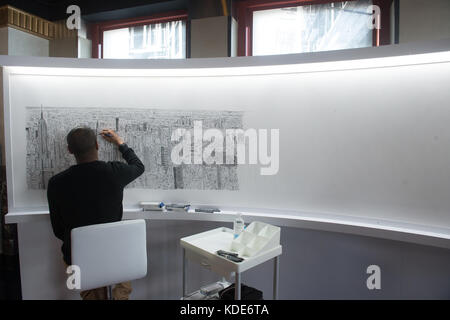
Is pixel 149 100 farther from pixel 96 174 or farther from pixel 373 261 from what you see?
pixel 373 261

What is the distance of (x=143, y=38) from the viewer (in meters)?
2.56

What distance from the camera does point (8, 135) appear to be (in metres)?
1.65

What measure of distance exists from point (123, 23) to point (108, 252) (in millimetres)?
2339

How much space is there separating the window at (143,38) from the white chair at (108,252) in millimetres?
1772

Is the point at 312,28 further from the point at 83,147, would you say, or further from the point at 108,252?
the point at 108,252

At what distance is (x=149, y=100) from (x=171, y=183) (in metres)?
0.57

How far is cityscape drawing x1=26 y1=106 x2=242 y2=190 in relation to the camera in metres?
1.69

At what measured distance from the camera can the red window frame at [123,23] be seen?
2.45 meters

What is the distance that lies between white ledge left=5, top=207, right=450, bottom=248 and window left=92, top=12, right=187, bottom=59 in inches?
60.7
